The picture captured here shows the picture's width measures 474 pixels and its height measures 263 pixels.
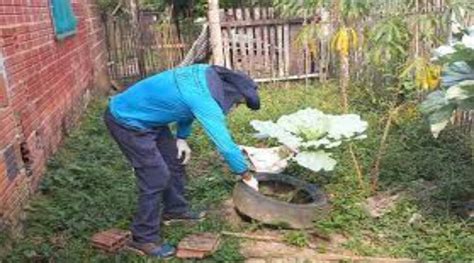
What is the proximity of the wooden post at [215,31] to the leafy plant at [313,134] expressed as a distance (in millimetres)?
5023

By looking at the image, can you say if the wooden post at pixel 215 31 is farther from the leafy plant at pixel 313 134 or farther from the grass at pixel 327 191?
the leafy plant at pixel 313 134

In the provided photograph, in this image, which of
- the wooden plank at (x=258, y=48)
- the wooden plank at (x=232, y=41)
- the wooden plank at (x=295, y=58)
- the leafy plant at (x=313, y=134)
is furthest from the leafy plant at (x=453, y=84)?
the wooden plank at (x=232, y=41)

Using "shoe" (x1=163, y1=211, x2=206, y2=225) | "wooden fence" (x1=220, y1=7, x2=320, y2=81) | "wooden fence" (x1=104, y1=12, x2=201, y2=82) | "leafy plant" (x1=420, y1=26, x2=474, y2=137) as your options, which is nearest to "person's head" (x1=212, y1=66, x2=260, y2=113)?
"shoe" (x1=163, y1=211, x2=206, y2=225)

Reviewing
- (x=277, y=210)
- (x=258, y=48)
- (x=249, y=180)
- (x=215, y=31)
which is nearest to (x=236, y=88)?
(x=249, y=180)

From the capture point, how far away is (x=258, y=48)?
32.5 feet

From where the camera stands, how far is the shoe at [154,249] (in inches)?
148

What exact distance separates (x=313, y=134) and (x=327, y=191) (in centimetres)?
61

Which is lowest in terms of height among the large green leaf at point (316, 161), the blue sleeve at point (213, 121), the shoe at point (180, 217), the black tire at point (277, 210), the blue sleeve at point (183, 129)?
the shoe at point (180, 217)

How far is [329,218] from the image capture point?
425cm

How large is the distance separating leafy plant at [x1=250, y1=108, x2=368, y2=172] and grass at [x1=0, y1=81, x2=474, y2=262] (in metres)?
0.41

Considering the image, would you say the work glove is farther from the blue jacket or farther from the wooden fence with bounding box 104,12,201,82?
the wooden fence with bounding box 104,12,201,82

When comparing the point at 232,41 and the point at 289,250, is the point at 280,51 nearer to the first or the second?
the point at 232,41

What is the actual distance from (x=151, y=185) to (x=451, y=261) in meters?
2.02

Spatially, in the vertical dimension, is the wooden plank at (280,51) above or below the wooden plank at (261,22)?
below
